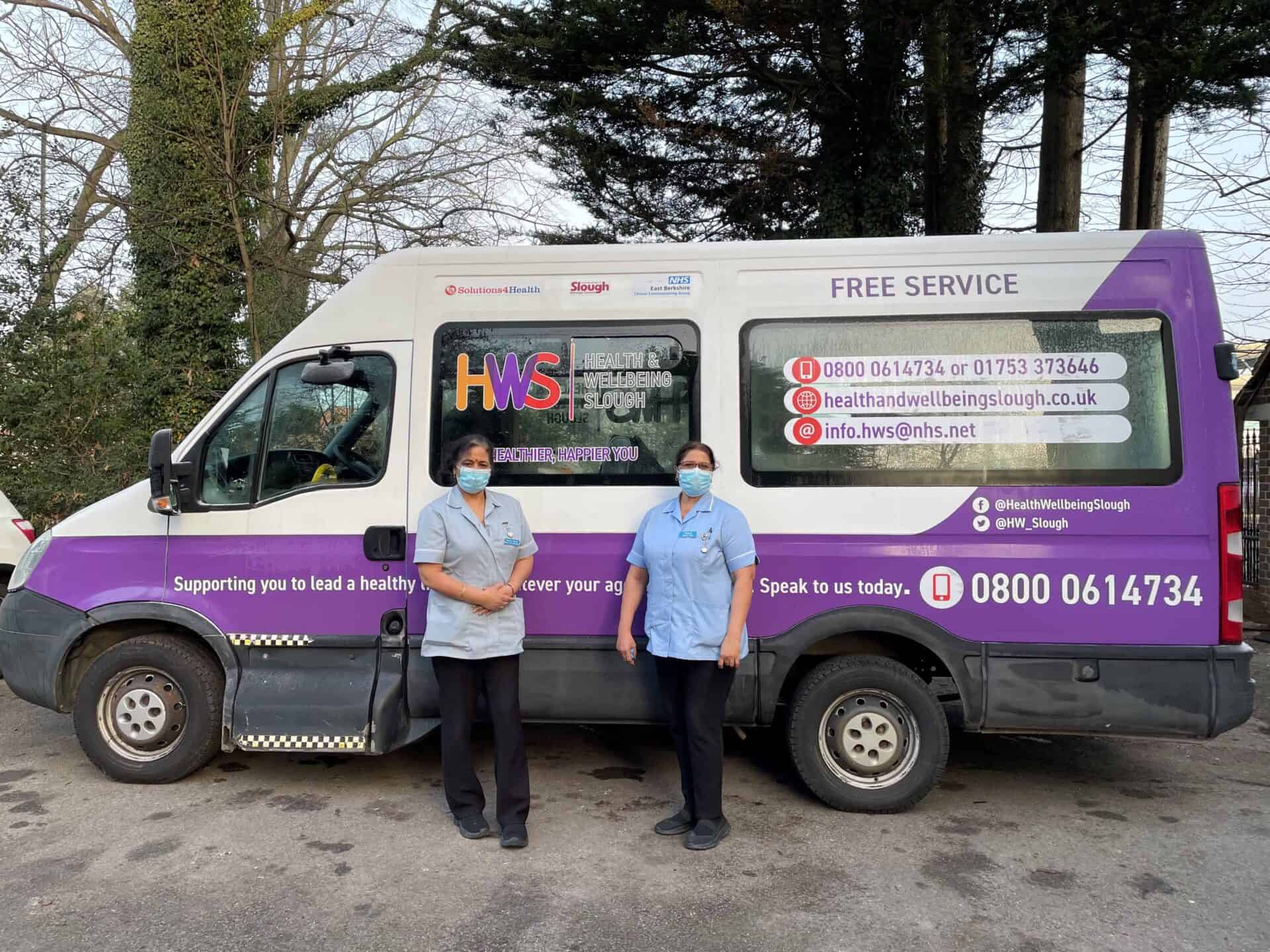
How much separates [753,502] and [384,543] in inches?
71.8

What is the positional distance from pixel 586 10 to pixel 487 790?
7.77 meters

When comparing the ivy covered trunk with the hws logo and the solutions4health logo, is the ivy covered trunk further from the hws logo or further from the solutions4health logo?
the hws logo

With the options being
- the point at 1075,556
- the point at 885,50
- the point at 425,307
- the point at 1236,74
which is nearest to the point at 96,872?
the point at 425,307

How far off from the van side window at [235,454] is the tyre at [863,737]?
2986 millimetres

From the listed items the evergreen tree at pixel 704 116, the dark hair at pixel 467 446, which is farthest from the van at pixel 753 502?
the evergreen tree at pixel 704 116

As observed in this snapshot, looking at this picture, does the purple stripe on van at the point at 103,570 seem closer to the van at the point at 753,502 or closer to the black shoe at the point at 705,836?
the van at the point at 753,502

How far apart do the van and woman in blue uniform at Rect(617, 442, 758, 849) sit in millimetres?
383

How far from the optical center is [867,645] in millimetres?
4527

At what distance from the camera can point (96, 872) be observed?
12.5 ft

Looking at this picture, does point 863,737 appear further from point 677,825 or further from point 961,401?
point 961,401

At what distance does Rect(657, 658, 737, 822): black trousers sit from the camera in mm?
3975

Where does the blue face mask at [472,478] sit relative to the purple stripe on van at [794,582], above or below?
above

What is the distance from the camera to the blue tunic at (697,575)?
3912mm

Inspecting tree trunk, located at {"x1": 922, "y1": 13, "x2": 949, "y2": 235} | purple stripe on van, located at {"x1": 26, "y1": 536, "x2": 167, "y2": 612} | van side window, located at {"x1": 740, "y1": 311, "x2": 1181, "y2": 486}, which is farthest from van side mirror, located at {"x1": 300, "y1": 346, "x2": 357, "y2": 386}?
tree trunk, located at {"x1": 922, "y1": 13, "x2": 949, "y2": 235}
